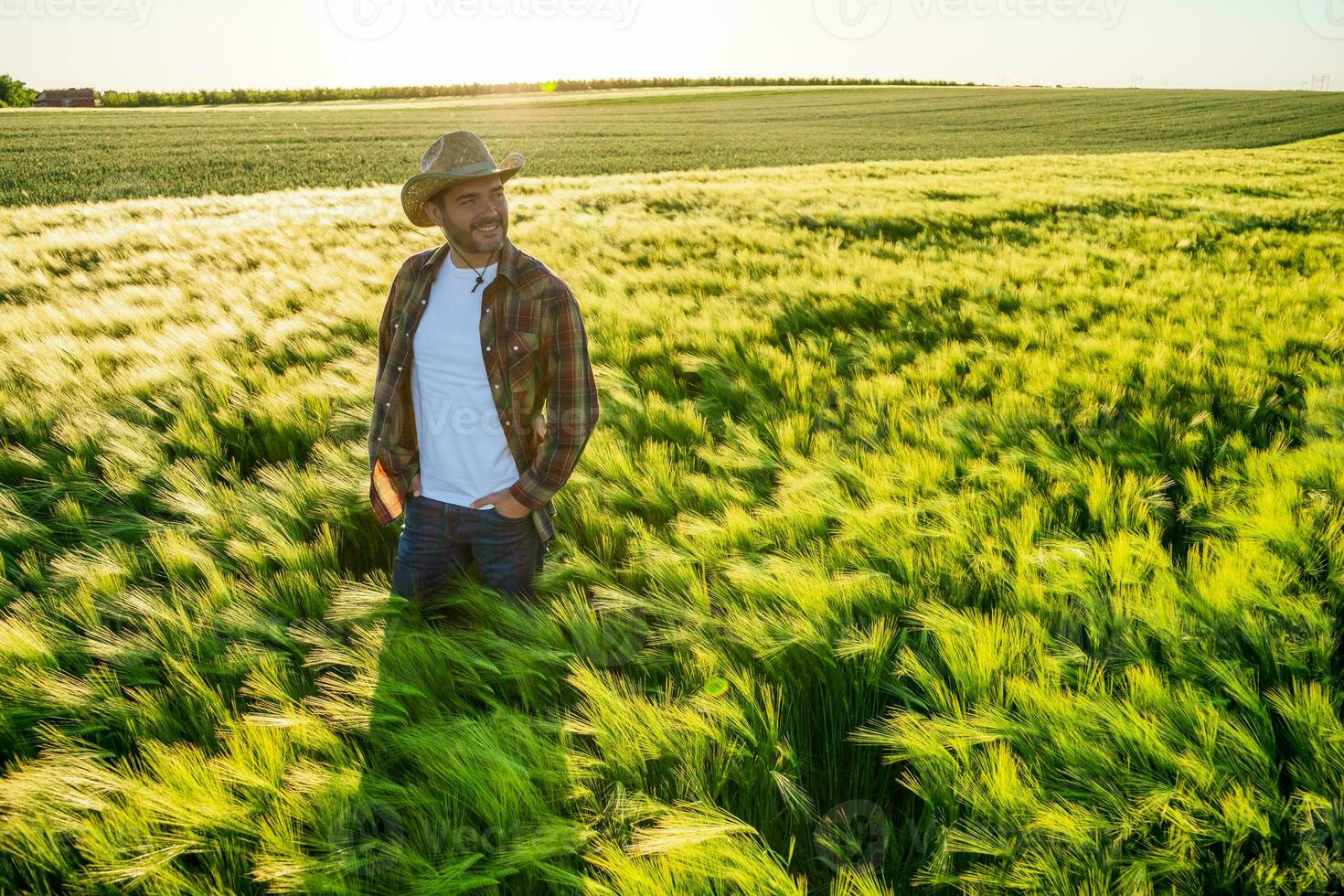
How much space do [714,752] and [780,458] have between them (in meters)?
1.39

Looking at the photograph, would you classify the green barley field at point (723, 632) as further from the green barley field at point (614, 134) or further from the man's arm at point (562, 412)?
the green barley field at point (614, 134)

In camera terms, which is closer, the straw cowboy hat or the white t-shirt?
the straw cowboy hat

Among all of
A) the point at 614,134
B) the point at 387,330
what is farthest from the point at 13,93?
the point at 387,330

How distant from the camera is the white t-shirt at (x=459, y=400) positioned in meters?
1.88

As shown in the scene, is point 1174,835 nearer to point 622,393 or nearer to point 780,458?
point 780,458

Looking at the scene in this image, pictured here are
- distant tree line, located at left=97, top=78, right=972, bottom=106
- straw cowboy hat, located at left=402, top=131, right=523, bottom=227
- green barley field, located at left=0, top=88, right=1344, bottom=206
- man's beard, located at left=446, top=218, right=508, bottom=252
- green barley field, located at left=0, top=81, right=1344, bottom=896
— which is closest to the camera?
green barley field, located at left=0, top=81, right=1344, bottom=896

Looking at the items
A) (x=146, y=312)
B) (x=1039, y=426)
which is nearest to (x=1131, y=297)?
(x=1039, y=426)

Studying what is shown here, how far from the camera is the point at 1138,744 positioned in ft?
3.73

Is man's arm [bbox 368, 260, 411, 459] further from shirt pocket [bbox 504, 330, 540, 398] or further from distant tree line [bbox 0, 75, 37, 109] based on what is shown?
distant tree line [bbox 0, 75, 37, 109]

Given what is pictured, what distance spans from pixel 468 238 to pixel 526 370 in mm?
365

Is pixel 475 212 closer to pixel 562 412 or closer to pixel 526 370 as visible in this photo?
pixel 526 370

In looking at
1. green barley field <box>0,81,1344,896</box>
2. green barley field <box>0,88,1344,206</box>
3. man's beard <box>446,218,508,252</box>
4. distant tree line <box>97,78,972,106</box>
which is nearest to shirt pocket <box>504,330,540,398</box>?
man's beard <box>446,218,508,252</box>

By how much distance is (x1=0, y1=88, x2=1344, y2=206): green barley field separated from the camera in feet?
68.0

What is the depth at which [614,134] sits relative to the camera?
114 ft
